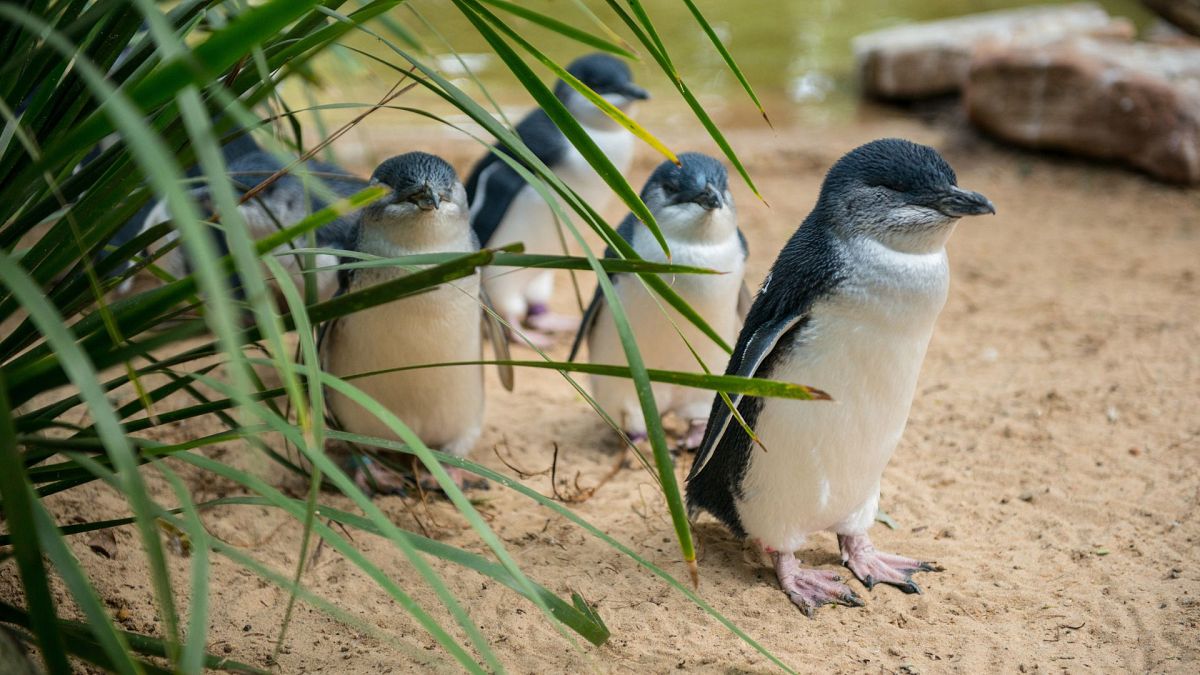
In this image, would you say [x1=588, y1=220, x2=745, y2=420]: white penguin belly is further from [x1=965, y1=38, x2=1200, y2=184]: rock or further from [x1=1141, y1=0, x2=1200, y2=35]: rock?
[x1=1141, y1=0, x2=1200, y2=35]: rock

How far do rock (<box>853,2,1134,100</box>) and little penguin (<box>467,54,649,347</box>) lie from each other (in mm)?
3732

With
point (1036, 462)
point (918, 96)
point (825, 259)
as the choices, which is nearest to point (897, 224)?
point (825, 259)

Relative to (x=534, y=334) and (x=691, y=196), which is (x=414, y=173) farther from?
(x=534, y=334)

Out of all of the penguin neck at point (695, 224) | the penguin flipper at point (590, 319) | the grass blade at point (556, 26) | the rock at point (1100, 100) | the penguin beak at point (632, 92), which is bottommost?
the rock at point (1100, 100)

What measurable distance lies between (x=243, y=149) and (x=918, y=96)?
5205mm

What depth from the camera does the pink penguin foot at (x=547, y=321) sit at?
16.5ft

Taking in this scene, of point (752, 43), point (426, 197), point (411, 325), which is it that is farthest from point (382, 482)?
point (752, 43)

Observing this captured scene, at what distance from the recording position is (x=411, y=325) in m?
3.15

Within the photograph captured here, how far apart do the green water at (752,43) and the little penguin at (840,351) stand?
5279mm

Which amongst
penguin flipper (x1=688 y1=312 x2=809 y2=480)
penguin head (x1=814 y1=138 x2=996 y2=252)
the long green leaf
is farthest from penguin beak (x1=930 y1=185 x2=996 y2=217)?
the long green leaf

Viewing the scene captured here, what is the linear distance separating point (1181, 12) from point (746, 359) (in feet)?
19.0

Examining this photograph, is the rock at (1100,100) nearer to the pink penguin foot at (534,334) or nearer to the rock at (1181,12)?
the rock at (1181,12)

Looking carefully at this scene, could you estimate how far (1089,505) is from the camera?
3113 millimetres

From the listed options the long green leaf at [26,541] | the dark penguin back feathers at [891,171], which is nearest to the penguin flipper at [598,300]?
the dark penguin back feathers at [891,171]
